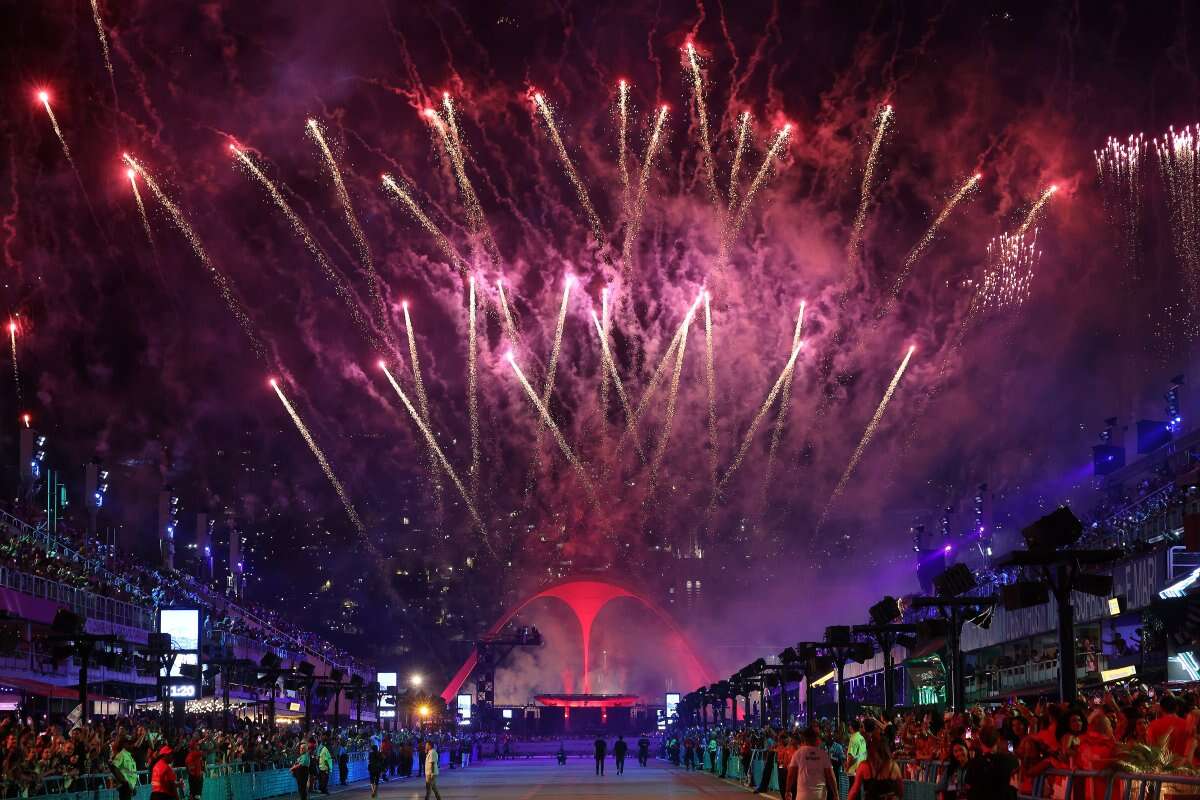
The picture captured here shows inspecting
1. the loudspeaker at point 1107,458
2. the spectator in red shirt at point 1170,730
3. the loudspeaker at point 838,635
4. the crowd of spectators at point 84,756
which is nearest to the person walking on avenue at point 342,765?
the crowd of spectators at point 84,756

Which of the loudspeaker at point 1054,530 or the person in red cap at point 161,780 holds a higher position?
the loudspeaker at point 1054,530

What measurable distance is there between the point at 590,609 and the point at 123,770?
6784 inches

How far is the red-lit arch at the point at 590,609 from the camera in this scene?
18450 centimetres

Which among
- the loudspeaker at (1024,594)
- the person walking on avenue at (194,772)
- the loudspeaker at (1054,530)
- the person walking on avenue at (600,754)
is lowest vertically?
the person walking on avenue at (600,754)

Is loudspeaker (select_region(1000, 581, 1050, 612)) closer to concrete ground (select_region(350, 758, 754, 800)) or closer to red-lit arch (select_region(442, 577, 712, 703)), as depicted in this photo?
concrete ground (select_region(350, 758, 754, 800))

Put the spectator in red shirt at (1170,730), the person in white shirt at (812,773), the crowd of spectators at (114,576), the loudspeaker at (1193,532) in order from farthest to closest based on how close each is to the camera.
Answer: the crowd of spectators at (114,576) → the loudspeaker at (1193,532) → the person in white shirt at (812,773) → the spectator in red shirt at (1170,730)

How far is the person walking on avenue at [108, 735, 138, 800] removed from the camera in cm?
2767

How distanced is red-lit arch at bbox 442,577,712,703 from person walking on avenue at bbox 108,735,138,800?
15601 cm

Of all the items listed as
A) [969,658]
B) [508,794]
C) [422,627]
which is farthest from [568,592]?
[508,794]

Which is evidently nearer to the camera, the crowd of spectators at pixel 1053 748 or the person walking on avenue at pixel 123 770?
the crowd of spectators at pixel 1053 748

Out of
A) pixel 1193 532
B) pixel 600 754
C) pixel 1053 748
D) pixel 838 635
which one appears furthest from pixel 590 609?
pixel 1053 748

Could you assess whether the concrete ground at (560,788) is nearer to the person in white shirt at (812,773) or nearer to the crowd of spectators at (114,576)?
the crowd of spectators at (114,576)

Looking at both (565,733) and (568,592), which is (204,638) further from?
(568,592)

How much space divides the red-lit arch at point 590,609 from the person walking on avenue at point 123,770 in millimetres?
156011
